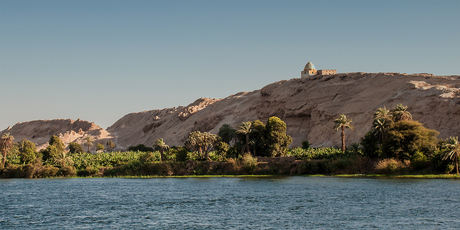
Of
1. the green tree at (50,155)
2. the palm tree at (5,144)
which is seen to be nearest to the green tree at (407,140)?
the green tree at (50,155)

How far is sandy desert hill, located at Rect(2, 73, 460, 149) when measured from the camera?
9944cm

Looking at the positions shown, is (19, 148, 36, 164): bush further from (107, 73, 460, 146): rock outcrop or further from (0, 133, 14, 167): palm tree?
(107, 73, 460, 146): rock outcrop

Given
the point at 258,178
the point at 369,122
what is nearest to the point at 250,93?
the point at 369,122

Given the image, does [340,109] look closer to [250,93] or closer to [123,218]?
[250,93]

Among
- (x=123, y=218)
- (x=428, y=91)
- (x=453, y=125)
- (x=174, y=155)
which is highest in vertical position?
(x=428, y=91)

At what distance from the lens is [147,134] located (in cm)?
17950

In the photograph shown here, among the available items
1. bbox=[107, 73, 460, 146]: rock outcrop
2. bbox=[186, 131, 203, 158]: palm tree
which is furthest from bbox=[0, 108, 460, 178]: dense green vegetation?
bbox=[107, 73, 460, 146]: rock outcrop

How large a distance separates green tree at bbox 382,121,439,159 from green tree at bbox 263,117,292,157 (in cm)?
1761

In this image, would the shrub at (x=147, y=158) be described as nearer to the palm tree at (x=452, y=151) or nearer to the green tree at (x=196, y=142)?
the green tree at (x=196, y=142)

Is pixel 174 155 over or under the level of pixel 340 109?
under

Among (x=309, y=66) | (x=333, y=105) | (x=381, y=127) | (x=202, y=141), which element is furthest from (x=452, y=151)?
(x=309, y=66)

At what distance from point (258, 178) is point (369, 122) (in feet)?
134

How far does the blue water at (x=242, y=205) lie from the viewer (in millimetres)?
35750

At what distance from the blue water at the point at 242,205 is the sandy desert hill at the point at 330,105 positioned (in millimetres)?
40523
